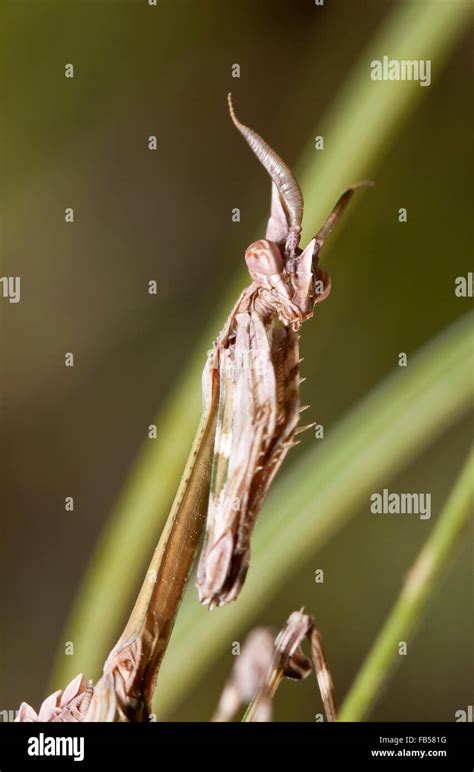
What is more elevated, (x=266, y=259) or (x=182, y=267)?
(x=182, y=267)

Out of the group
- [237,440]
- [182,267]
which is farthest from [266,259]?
[182,267]

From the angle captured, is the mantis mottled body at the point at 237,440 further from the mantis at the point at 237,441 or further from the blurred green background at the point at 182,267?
the blurred green background at the point at 182,267

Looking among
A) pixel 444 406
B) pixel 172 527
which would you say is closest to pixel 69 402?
pixel 172 527

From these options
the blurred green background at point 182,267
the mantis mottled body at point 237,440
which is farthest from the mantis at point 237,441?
the blurred green background at point 182,267

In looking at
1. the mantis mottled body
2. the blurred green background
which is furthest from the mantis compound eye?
the blurred green background

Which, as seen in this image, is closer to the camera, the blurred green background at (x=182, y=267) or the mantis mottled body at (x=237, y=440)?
the mantis mottled body at (x=237, y=440)

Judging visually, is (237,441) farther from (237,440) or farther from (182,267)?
(182,267)
